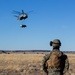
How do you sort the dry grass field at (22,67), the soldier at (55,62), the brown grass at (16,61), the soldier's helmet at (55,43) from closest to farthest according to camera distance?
the soldier's helmet at (55,43) → the soldier at (55,62) → the dry grass field at (22,67) → the brown grass at (16,61)

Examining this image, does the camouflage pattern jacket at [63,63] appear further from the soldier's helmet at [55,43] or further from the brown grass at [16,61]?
the brown grass at [16,61]

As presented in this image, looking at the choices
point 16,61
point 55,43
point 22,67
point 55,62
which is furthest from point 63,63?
point 16,61

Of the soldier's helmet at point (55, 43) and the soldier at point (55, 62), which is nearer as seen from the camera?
the soldier's helmet at point (55, 43)

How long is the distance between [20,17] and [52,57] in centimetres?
4738

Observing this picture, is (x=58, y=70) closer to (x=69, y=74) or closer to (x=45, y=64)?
(x=45, y=64)

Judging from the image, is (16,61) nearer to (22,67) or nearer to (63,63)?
(22,67)

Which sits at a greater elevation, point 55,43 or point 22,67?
point 55,43

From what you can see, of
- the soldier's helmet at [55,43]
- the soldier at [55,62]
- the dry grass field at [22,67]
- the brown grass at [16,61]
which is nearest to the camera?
the soldier's helmet at [55,43]

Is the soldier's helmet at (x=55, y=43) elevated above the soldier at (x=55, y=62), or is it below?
above

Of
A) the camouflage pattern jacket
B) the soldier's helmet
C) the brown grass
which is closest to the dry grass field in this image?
the brown grass

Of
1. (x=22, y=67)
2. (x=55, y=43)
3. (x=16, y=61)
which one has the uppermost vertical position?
(x=16, y=61)

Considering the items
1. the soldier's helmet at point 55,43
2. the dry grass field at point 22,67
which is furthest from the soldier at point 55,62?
the dry grass field at point 22,67

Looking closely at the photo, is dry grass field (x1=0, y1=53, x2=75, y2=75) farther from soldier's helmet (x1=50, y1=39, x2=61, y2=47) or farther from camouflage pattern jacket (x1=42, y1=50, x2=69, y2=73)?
soldier's helmet (x1=50, y1=39, x2=61, y2=47)

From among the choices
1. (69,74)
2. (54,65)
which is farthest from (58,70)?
(69,74)
